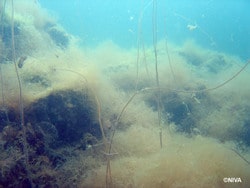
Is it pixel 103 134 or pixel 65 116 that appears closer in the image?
pixel 103 134

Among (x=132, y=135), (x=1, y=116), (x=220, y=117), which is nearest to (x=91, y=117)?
(x=132, y=135)

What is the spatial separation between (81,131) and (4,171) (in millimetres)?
1883

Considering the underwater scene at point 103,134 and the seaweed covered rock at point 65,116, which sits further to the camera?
the seaweed covered rock at point 65,116

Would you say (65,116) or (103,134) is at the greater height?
(65,116)

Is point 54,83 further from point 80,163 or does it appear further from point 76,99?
Answer: point 80,163

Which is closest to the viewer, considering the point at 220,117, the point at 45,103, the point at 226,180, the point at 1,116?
the point at 226,180

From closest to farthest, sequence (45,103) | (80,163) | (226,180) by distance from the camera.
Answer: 1. (226,180)
2. (80,163)
3. (45,103)

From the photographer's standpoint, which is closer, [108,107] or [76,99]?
[76,99]

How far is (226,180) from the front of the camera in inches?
149

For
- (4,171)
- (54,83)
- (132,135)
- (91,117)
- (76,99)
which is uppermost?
(54,83)

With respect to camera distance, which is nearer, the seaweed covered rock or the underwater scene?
the underwater scene

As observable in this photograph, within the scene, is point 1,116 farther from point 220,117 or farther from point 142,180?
point 220,117

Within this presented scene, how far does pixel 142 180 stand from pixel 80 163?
4.46ft

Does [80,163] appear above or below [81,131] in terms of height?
below
